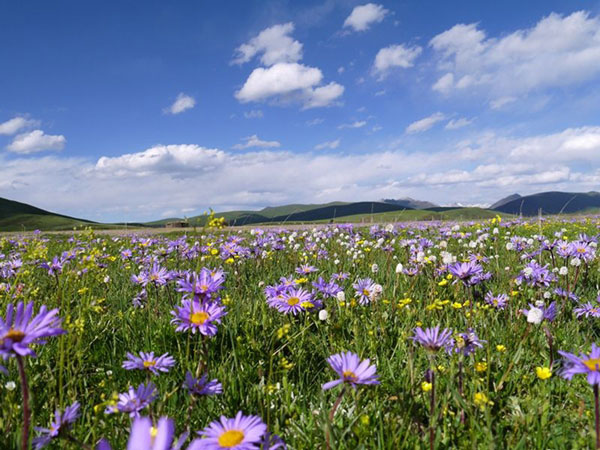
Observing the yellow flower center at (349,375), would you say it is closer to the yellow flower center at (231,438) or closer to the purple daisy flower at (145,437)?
the yellow flower center at (231,438)

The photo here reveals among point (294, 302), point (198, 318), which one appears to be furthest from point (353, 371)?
point (294, 302)

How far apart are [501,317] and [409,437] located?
2.27m

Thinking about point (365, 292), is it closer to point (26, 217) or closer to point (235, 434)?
point (235, 434)

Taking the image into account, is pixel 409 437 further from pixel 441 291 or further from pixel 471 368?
pixel 441 291

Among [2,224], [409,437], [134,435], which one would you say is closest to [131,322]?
[409,437]

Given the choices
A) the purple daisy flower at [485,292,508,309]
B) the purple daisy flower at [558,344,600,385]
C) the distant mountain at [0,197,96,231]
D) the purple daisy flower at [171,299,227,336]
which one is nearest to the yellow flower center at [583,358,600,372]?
the purple daisy flower at [558,344,600,385]

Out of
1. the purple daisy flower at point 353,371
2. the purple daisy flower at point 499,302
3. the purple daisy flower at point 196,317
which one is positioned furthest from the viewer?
the purple daisy flower at point 499,302

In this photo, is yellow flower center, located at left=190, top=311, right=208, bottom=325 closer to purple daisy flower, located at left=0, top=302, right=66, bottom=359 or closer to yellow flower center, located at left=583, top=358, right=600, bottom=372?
purple daisy flower, located at left=0, top=302, right=66, bottom=359

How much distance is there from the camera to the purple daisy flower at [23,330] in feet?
4.24

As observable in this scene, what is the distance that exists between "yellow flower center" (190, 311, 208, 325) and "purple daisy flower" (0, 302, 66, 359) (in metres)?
0.72

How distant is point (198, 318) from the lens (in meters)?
2.10

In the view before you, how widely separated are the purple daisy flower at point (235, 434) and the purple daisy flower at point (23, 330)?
25.1 inches

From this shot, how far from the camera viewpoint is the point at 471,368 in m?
2.58

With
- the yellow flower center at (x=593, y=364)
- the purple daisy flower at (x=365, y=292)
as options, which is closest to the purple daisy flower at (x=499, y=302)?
the purple daisy flower at (x=365, y=292)
